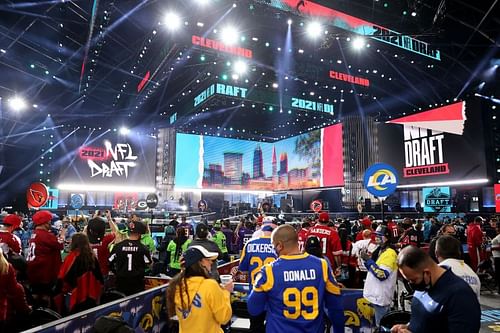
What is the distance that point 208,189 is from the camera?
28922 mm

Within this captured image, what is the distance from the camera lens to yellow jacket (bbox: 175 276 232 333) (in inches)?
95.4

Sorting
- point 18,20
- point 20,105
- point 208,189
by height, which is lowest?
point 208,189

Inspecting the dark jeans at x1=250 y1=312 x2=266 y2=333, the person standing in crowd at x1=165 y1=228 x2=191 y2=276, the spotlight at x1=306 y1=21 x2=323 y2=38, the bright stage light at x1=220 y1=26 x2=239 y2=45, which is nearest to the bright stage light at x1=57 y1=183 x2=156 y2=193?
the bright stage light at x1=220 y1=26 x2=239 y2=45

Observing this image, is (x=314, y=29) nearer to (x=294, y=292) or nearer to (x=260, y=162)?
(x=294, y=292)

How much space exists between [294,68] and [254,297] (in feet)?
63.3

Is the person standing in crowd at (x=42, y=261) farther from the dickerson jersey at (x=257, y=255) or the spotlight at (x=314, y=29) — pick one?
the spotlight at (x=314, y=29)

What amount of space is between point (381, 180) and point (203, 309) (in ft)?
13.2

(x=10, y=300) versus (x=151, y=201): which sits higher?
(x=151, y=201)

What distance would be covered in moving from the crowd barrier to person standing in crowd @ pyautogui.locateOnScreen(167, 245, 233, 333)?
115 centimetres

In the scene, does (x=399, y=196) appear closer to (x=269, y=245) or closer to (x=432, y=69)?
(x=432, y=69)

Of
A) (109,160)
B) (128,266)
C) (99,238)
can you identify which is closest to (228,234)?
(99,238)

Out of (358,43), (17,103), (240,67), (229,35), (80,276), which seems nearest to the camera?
(80,276)

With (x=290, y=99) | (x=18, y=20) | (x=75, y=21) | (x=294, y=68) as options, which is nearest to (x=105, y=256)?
(x=18, y=20)

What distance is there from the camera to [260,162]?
105 ft
